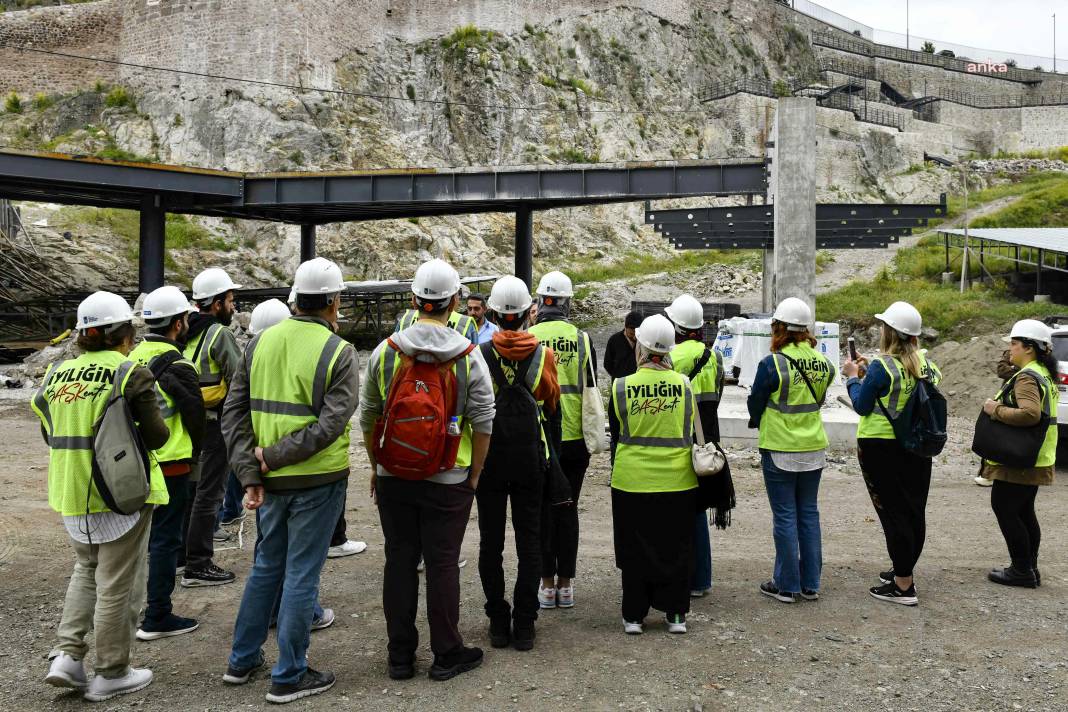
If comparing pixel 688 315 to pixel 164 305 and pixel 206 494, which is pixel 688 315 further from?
pixel 206 494

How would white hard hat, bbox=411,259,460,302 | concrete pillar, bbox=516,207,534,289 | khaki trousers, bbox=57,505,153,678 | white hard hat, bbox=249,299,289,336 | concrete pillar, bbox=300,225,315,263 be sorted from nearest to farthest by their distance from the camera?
khaki trousers, bbox=57,505,153,678 < white hard hat, bbox=411,259,460,302 < white hard hat, bbox=249,299,289,336 < concrete pillar, bbox=516,207,534,289 < concrete pillar, bbox=300,225,315,263

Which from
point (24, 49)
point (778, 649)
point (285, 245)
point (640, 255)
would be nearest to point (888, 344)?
point (778, 649)

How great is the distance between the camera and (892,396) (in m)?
4.95

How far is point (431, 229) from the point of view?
37344mm

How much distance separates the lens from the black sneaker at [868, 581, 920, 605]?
16.7 feet

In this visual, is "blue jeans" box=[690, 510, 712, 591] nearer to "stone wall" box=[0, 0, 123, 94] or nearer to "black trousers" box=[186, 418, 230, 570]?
"black trousers" box=[186, 418, 230, 570]

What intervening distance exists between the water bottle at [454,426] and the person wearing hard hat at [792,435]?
2066 millimetres

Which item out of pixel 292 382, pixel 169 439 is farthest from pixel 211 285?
pixel 292 382

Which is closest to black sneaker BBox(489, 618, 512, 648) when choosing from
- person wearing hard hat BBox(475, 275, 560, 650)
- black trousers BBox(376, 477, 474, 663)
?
person wearing hard hat BBox(475, 275, 560, 650)

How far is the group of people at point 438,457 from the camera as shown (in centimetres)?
375

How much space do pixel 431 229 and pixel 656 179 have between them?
15.4 metres

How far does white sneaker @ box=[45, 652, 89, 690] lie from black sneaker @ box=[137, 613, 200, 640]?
0.68 meters

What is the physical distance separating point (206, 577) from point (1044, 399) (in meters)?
5.64

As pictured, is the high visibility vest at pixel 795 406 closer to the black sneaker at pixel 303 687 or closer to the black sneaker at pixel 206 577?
the black sneaker at pixel 303 687
